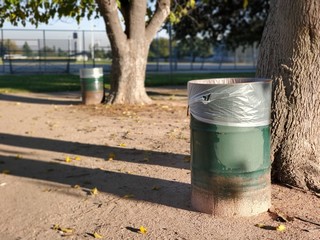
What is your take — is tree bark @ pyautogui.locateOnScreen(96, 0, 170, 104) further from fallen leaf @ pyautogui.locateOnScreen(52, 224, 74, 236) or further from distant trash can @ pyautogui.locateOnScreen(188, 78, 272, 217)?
fallen leaf @ pyautogui.locateOnScreen(52, 224, 74, 236)

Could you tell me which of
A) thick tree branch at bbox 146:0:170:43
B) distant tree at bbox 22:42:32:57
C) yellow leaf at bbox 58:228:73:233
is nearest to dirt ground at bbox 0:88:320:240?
yellow leaf at bbox 58:228:73:233

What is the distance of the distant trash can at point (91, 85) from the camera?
43.1 feet

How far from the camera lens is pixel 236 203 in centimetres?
420

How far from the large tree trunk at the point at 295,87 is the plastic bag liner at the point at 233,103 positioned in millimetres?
809

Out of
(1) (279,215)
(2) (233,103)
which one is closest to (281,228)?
(1) (279,215)

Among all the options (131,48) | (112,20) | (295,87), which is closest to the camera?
(295,87)

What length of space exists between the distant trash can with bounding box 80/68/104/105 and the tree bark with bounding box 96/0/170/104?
416 millimetres

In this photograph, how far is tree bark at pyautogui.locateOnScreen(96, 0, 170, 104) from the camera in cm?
1256

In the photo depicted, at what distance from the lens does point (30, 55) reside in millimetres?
33125

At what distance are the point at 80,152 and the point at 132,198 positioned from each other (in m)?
2.46

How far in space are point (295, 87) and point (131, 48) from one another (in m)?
8.39

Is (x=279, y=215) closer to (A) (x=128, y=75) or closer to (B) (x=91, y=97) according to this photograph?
(A) (x=128, y=75)

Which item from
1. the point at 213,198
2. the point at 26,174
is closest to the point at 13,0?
the point at 26,174

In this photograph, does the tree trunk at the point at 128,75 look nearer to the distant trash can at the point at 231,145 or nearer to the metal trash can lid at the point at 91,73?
the metal trash can lid at the point at 91,73
